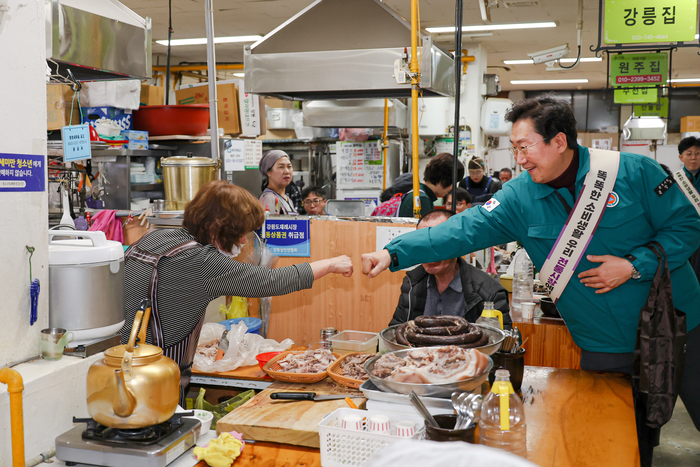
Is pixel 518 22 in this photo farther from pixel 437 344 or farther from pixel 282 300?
pixel 437 344

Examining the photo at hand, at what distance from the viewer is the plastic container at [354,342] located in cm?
307

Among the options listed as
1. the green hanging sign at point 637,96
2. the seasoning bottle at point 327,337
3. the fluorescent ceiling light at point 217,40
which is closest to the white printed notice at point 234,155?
the seasoning bottle at point 327,337

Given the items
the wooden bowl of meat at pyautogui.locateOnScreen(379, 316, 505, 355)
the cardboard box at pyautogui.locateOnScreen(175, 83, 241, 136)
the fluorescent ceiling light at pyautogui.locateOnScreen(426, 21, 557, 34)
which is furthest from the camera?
the fluorescent ceiling light at pyautogui.locateOnScreen(426, 21, 557, 34)

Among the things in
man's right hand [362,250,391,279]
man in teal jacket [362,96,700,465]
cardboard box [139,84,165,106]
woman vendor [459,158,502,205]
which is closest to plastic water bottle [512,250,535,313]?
man in teal jacket [362,96,700,465]

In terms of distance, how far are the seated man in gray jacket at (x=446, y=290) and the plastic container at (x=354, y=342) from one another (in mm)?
149

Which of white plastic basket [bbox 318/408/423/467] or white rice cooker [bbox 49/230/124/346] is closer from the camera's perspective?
white plastic basket [bbox 318/408/423/467]

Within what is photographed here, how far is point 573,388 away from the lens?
2307 mm

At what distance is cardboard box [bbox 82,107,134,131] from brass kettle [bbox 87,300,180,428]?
391 cm

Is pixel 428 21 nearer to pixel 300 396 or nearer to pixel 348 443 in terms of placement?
pixel 300 396

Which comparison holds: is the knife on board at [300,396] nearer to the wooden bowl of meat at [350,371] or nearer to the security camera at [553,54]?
the wooden bowl of meat at [350,371]

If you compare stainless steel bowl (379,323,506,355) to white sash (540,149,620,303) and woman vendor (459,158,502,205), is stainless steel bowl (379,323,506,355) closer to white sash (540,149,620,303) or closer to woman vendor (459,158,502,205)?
white sash (540,149,620,303)

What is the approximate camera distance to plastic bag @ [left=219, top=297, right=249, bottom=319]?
164 inches

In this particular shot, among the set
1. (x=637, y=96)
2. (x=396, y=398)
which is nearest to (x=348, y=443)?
(x=396, y=398)

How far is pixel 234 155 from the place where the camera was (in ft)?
16.6
